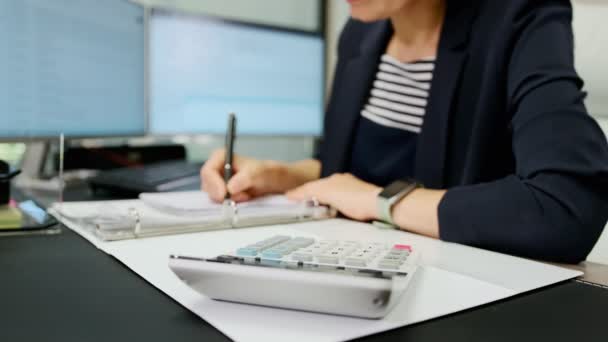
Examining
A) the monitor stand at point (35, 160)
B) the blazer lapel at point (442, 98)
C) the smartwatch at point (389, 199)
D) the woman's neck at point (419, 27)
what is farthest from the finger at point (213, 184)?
the monitor stand at point (35, 160)

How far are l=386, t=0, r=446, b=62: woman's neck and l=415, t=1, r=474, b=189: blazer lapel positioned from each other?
71 millimetres

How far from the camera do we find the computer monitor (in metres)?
1.24

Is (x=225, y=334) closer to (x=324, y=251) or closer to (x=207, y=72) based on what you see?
(x=324, y=251)

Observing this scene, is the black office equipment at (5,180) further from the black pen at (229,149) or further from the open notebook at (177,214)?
the black pen at (229,149)

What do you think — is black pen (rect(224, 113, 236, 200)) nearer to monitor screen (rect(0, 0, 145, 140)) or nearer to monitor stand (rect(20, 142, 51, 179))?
monitor screen (rect(0, 0, 145, 140))

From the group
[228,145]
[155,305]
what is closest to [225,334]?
[155,305]

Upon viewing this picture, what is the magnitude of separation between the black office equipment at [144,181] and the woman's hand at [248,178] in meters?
0.12

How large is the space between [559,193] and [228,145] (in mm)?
473

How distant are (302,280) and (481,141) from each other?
55 cm

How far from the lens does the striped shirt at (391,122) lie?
0.93m

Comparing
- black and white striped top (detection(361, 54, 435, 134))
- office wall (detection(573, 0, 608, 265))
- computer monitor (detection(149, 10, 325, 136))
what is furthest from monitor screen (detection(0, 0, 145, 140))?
office wall (detection(573, 0, 608, 265))

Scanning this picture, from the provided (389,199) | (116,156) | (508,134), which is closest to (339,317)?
(389,199)

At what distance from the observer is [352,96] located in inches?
41.3

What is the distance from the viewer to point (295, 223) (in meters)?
0.67
